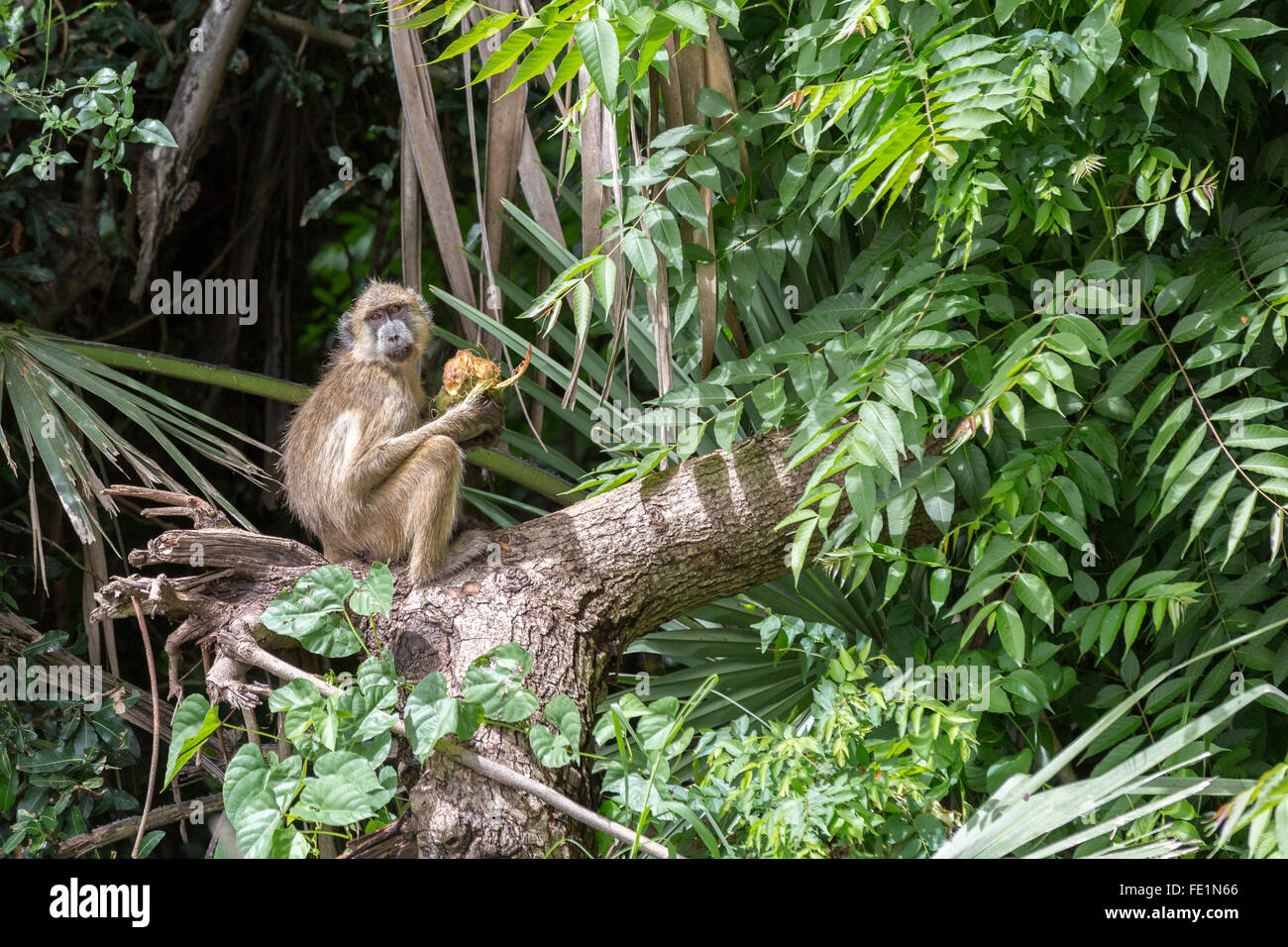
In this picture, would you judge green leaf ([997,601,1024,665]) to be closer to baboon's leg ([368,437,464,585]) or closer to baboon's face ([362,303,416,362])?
baboon's leg ([368,437,464,585])

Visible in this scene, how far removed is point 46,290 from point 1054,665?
14.9 feet

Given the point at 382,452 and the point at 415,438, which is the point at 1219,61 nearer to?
the point at 415,438

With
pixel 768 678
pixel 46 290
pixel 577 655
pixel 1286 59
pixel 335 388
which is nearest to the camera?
pixel 1286 59

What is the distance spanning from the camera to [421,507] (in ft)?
11.4

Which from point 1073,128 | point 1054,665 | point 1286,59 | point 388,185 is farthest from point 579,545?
point 388,185

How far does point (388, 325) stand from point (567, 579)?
1.33m

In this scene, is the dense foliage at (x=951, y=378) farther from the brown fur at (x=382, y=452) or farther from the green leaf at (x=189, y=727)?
the brown fur at (x=382, y=452)

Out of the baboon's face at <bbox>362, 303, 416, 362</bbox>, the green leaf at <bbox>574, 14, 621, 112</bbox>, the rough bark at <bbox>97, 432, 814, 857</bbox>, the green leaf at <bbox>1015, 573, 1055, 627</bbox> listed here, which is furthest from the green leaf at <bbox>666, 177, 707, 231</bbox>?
the baboon's face at <bbox>362, 303, 416, 362</bbox>

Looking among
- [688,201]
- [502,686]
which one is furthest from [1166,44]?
[502,686]

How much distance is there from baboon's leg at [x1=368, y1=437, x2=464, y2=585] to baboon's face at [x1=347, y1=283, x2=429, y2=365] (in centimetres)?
55

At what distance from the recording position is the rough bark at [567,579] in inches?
123

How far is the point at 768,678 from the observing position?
3.72 m

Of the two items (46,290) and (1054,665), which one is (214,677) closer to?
(1054,665)

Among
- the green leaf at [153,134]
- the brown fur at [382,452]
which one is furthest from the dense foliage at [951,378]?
the green leaf at [153,134]
